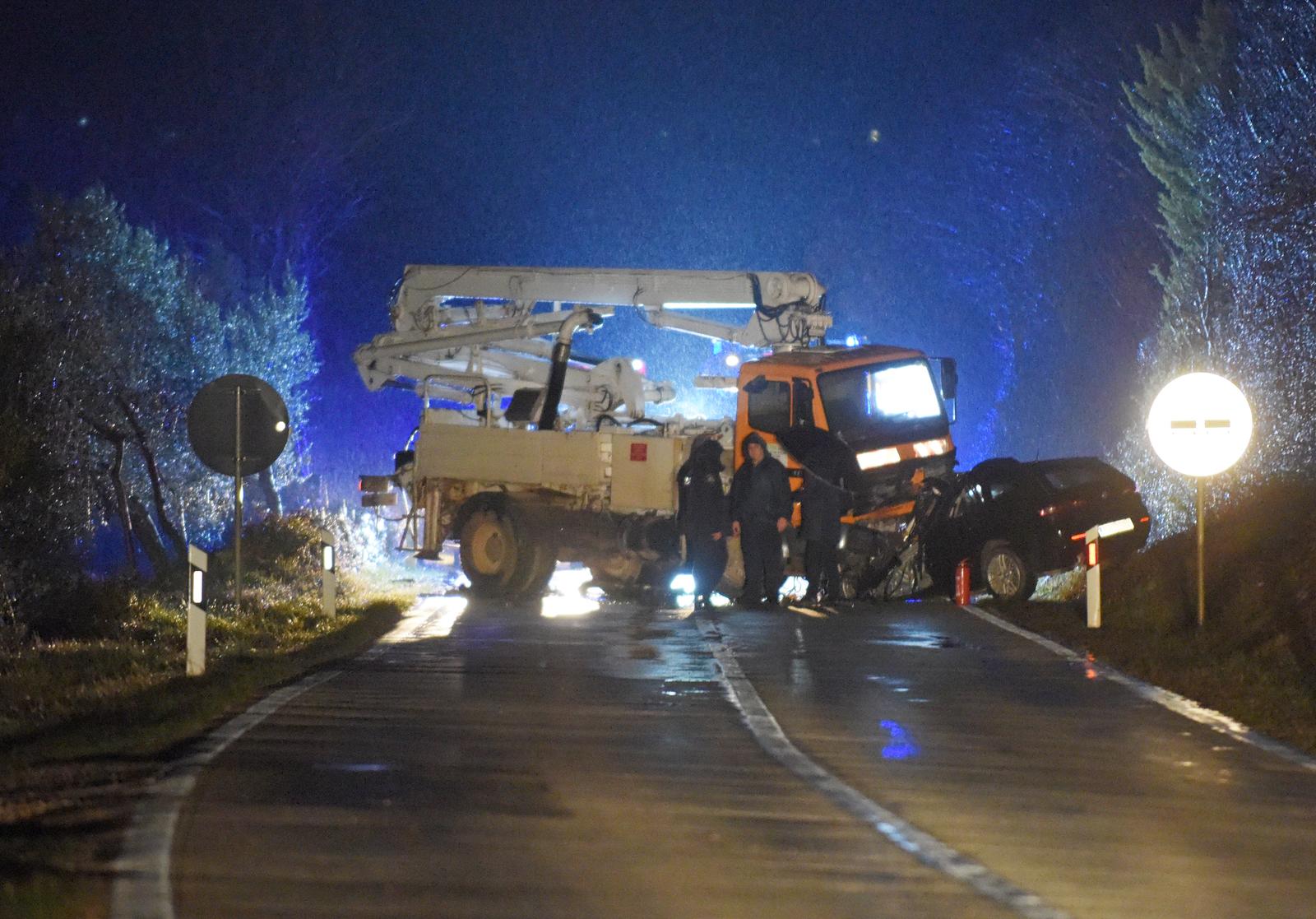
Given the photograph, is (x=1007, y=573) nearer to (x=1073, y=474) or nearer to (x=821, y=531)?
(x=1073, y=474)

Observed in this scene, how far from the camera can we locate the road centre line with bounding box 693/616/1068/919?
5707mm

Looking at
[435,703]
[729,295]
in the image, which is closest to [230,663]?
[435,703]

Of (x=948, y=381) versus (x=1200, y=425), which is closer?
(x=1200, y=425)

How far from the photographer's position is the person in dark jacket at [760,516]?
57.2 feet

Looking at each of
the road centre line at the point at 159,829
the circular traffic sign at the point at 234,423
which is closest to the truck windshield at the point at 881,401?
the circular traffic sign at the point at 234,423

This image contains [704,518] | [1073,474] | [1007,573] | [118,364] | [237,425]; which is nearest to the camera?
[237,425]

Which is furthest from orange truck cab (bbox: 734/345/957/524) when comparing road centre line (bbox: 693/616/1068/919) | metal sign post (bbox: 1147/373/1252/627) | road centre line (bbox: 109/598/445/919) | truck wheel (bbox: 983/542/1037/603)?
road centre line (bbox: 109/598/445/919)

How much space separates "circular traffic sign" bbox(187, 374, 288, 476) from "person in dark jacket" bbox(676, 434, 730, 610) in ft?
16.4

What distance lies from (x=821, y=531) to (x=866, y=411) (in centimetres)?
200

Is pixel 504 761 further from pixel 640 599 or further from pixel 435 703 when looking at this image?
pixel 640 599

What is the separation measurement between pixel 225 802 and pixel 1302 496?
14323 millimetres

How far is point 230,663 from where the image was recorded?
41.1 feet

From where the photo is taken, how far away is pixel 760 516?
1752cm

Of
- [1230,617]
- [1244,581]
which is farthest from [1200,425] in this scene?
[1244,581]
